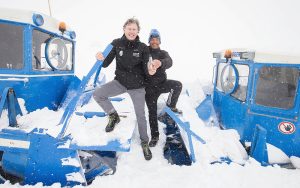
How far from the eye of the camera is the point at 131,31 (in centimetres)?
360

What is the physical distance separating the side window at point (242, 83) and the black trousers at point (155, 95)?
4.05ft

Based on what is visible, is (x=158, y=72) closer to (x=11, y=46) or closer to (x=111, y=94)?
(x=111, y=94)

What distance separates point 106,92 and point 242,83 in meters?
2.66

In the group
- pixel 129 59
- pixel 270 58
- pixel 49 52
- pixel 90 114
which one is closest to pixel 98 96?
pixel 90 114

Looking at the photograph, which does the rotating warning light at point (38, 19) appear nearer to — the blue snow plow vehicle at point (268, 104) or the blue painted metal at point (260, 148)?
the blue snow plow vehicle at point (268, 104)

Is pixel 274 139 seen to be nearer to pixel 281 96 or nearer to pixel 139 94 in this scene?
pixel 281 96

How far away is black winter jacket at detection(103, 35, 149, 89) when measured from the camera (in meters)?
3.67

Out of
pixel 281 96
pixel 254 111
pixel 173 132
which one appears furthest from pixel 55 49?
pixel 281 96

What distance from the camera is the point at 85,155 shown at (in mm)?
3547

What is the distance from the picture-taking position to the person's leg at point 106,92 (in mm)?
3727

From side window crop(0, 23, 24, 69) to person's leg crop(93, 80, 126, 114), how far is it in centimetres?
121

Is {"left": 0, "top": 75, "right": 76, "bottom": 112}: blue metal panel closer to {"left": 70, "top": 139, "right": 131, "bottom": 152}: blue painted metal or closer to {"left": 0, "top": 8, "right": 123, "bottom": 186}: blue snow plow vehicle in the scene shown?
{"left": 0, "top": 8, "right": 123, "bottom": 186}: blue snow plow vehicle

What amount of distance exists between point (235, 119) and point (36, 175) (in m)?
3.58

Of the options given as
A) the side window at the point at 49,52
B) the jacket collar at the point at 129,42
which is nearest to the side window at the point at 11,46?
the side window at the point at 49,52
